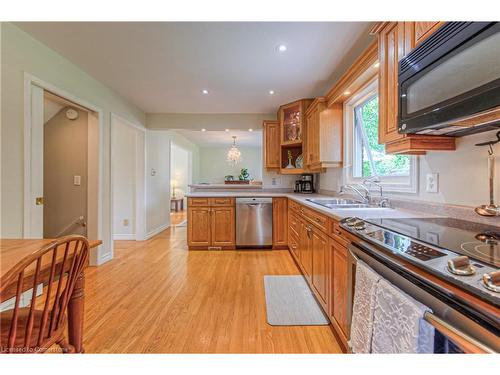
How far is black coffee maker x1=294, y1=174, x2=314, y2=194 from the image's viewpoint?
4.04 metres

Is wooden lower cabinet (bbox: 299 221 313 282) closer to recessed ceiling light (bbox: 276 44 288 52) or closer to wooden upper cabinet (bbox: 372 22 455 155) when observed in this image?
wooden upper cabinet (bbox: 372 22 455 155)

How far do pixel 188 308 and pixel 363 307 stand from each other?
1513mm

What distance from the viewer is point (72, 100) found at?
260 cm

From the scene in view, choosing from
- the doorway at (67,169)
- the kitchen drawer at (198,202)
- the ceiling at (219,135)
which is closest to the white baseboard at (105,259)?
the doorway at (67,169)

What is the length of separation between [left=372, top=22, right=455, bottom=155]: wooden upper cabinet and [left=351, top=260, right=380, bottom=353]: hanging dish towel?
812 mm

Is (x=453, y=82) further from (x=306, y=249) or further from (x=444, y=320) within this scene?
(x=306, y=249)

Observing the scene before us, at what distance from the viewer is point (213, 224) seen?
3.78 meters

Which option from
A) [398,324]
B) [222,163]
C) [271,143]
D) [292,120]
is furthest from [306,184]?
[222,163]

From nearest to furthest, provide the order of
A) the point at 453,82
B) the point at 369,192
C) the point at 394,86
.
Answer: the point at 453,82 < the point at 394,86 < the point at 369,192

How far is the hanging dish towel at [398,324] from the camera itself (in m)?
0.73

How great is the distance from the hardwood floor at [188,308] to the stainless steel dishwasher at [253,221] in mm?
400
